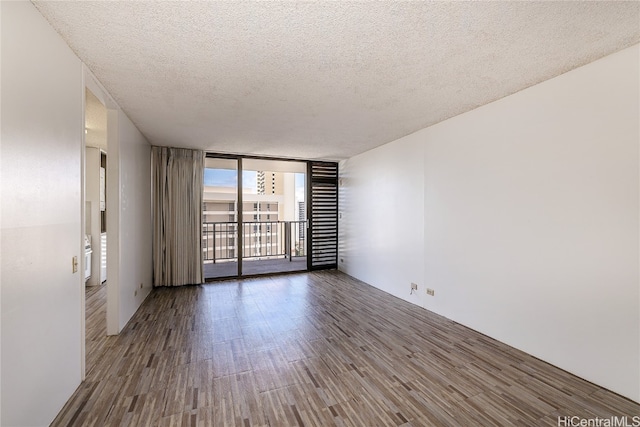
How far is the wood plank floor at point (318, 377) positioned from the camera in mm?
1604

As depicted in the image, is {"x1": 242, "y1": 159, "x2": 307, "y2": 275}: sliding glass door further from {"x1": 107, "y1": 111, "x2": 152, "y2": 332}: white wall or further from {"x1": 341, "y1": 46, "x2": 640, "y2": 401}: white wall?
{"x1": 341, "y1": 46, "x2": 640, "y2": 401}: white wall

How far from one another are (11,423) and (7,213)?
0.95m

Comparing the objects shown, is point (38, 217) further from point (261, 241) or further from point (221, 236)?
point (261, 241)

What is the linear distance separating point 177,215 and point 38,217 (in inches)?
123

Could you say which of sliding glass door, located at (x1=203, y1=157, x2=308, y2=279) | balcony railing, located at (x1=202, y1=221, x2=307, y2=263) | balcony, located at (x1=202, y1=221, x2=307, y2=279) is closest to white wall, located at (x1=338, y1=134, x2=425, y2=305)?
sliding glass door, located at (x1=203, y1=157, x2=308, y2=279)

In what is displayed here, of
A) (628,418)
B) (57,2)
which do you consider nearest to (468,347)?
(628,418)

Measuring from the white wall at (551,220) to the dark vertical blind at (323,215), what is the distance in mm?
2592

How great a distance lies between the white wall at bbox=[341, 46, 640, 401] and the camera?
5.82ft

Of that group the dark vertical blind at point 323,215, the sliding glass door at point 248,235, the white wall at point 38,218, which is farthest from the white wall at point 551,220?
the white wall at point 38,218

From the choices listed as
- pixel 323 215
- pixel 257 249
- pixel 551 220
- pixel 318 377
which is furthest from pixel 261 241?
pixel 551 220

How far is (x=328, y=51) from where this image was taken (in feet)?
5.73

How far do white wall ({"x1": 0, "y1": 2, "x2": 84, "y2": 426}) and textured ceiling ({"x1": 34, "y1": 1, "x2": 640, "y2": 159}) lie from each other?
0.91 feet

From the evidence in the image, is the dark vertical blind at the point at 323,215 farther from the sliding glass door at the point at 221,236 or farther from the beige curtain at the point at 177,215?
the beige curtain at the point at 177,215

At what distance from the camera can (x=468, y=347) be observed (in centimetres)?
242
